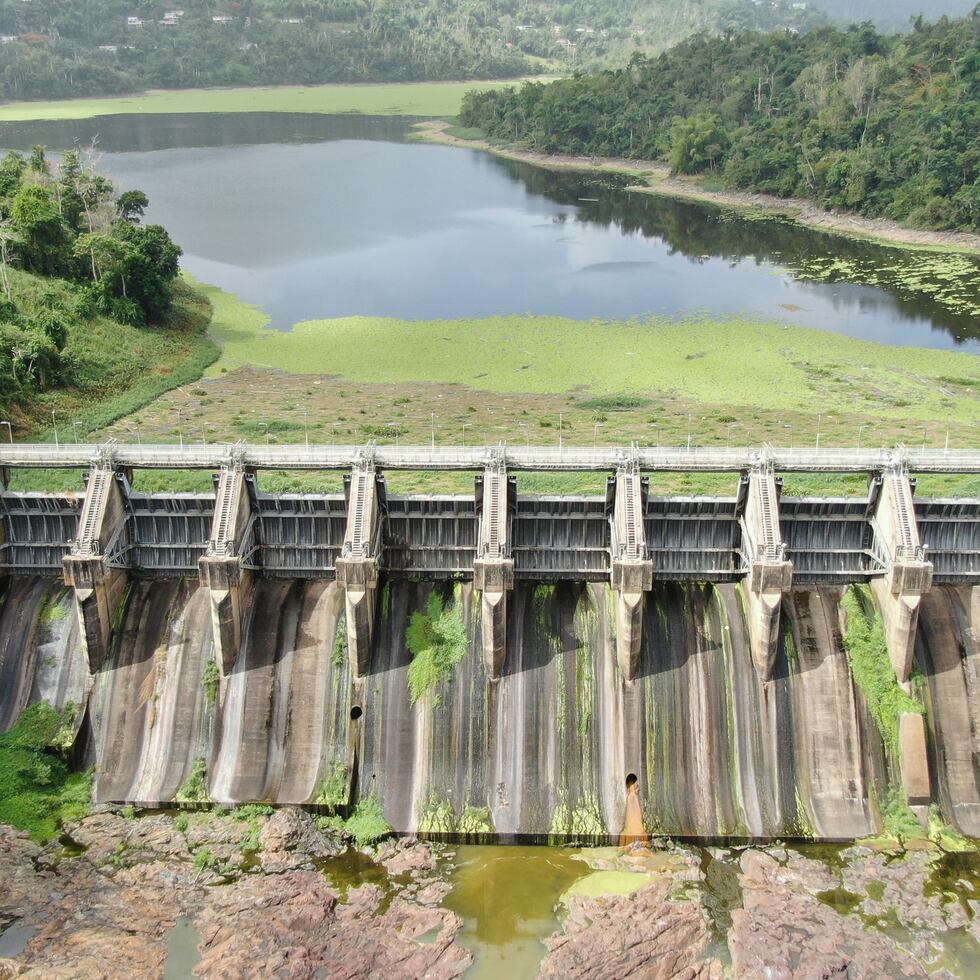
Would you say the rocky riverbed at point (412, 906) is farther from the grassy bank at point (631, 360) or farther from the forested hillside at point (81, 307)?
the grassy bank at point (631, 360)

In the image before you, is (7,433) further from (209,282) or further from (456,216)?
(456,216)

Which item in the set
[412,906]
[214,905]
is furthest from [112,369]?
[412,906]

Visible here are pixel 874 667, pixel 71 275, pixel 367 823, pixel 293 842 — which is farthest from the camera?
pixel 71 275

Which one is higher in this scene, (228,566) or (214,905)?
(228,566)

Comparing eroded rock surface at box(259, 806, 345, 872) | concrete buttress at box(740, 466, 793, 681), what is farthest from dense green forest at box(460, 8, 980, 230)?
eroded rock surface at box(259, 806, 345, 872)

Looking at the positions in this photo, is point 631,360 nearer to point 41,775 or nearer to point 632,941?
point 41,775

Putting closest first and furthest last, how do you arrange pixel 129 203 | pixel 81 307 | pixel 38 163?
pixel 81 307
pixel 38 163
pixel 129 203

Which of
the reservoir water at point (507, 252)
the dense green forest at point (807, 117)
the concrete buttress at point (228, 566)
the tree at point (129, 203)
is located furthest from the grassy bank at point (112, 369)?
the dense green forest at point (807, 117)
